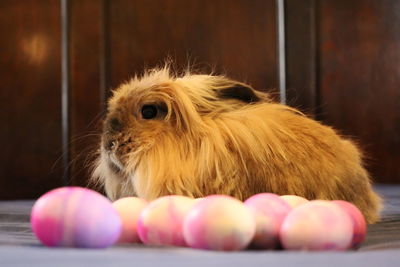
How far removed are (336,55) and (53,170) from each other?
1766 mm

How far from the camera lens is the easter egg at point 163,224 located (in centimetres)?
93

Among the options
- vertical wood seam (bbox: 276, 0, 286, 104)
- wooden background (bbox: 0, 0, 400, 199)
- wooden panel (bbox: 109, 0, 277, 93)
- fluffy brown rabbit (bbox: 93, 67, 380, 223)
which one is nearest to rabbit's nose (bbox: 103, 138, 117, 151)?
fluffy brown rabbit (bbox: 93, 67, 380, 223)

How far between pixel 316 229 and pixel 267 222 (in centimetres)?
8

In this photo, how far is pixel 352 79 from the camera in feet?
11.6

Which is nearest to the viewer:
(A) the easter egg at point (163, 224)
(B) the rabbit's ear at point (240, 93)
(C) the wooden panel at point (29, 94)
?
(A) the easter egg at point (163, 224)

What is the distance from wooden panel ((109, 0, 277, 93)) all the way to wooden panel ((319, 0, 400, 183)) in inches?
13.0

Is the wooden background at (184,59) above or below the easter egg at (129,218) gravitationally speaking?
above

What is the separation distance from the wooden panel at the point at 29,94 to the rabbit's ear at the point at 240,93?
2135mm

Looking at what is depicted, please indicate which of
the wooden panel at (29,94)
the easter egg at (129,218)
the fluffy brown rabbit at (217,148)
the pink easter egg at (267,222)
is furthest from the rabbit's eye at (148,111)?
the wooden panel at (29,94)

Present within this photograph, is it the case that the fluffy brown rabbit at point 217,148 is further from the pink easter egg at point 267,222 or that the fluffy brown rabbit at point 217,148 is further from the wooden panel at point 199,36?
the wooden panel at point 199,36

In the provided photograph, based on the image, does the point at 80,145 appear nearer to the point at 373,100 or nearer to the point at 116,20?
the point at 116,20

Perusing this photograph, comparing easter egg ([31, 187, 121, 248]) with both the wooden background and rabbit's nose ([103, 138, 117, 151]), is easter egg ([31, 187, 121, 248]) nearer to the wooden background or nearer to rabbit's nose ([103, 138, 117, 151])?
rabbit's nose ([103, 138, 117, 151])

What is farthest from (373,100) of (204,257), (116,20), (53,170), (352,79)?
(204,257)

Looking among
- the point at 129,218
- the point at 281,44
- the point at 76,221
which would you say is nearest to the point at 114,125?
the point at 129,218
